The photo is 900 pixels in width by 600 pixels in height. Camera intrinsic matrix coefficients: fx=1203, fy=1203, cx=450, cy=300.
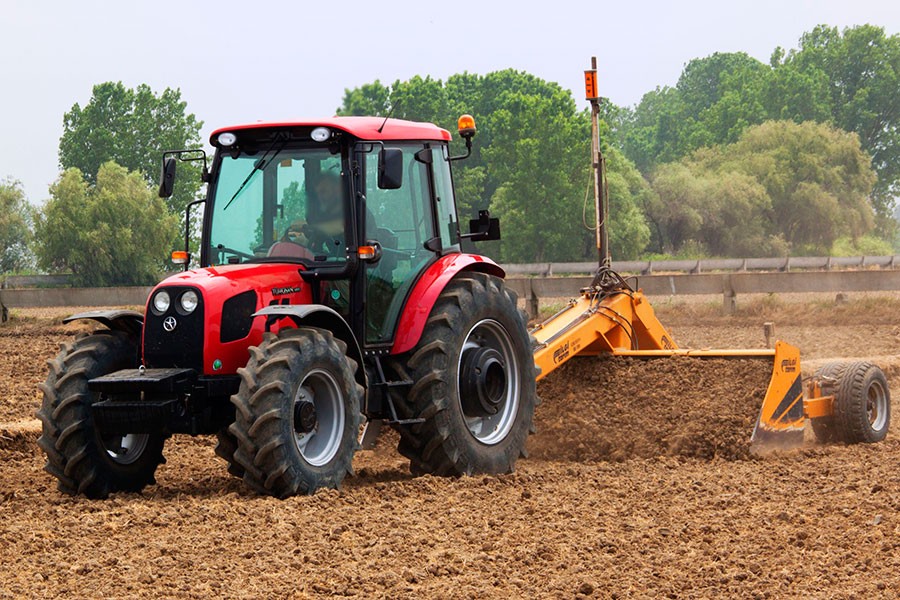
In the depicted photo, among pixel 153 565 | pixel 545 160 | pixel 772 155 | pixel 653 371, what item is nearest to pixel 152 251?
pixel 545 160

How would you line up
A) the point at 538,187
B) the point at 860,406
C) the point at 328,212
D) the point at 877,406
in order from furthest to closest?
the point at 538,187 < the point at 877,406 < the point at 860,406 < the point at 328,212

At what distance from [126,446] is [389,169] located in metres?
2.41

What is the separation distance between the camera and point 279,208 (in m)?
7.91

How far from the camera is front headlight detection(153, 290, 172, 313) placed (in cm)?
715

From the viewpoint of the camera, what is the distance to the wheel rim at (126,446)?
24.3ft

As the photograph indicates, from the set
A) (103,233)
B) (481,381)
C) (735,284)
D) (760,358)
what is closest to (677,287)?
(735,284)

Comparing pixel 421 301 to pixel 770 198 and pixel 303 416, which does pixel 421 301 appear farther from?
pixel 770 198

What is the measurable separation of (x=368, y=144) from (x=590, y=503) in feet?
8.72

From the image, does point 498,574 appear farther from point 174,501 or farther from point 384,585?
point 174,501

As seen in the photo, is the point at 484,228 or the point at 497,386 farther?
the point at 484,228

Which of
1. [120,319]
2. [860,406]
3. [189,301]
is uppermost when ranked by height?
[189,301]

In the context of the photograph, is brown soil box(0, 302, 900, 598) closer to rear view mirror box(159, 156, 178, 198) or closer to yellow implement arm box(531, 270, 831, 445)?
Result: yellow implement arm box(531, 270, 831, 445)

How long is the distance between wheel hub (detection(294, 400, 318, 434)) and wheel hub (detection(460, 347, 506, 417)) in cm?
146

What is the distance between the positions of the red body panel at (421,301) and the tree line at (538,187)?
4637 cm
